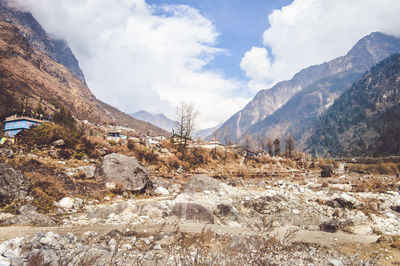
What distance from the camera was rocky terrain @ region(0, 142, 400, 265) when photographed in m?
6.01

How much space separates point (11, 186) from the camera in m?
10.4

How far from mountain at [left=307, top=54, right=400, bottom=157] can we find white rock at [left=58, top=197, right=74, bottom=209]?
5500 inches

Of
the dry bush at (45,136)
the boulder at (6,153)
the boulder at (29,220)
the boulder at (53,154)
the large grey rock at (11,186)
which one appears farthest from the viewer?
the dry bush at (45,136)

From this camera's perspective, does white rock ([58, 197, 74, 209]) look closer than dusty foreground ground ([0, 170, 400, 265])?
No

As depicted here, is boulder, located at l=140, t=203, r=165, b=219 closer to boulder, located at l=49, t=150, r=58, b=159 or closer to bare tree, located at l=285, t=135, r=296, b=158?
boulder, located at l=49, t=150, r=58, b=159

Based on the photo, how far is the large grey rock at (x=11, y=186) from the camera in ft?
32.9

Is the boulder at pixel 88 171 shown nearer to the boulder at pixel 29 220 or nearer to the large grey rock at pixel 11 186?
the large grey rock at pixel 11 186

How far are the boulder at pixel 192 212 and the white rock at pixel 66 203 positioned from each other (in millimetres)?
5649

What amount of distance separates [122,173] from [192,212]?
298 inches

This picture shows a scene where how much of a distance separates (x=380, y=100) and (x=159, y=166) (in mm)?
214286

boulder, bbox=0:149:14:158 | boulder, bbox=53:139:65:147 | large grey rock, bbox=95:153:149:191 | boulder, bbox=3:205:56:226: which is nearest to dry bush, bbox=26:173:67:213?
boulder, bbox=3:205:56:226

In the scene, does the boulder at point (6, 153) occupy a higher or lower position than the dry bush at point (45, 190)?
higher

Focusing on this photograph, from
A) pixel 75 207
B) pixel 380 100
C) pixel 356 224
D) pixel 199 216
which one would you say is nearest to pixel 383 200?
pixel 356 224

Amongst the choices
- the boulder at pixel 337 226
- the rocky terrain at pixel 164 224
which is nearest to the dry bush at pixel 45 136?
the rocky terrain at pixel 164 224
